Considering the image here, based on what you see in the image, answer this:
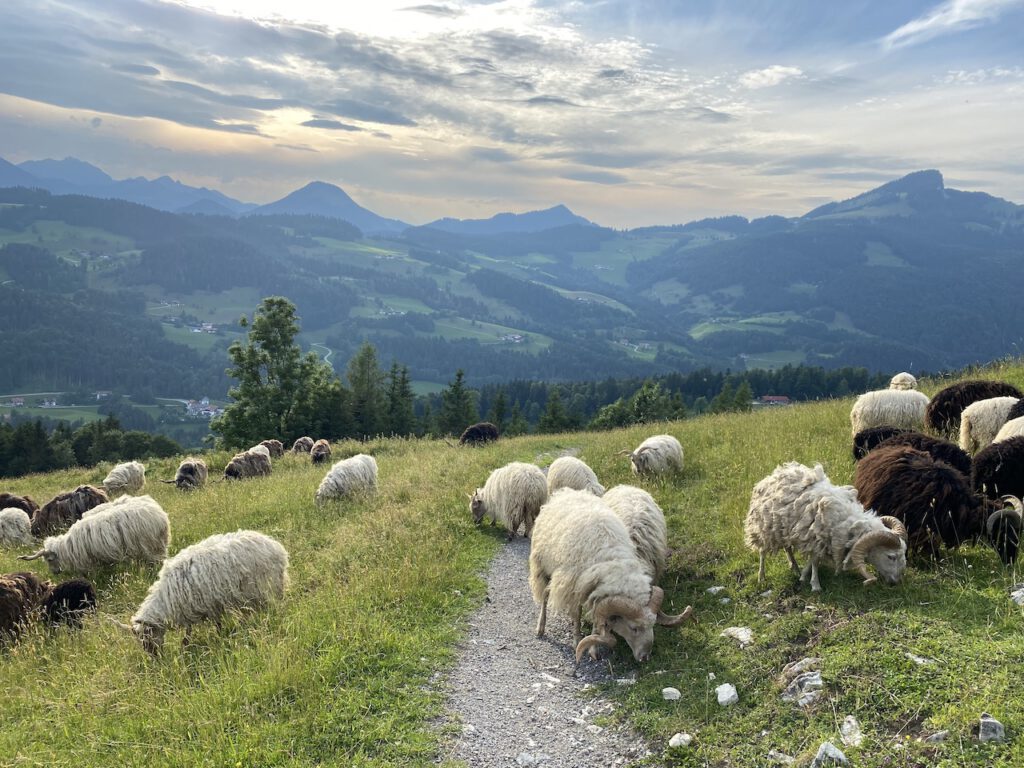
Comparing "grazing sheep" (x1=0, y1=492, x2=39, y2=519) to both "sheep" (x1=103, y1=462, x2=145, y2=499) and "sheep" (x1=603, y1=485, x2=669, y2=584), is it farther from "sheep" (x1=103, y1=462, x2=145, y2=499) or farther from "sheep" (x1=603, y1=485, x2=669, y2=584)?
"sheep" (x1=603, y1=485, x2=669, y2=584)

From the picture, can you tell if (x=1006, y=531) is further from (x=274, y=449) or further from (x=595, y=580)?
(x=274, y=449)

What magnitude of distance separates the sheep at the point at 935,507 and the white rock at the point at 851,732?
12.8 feet

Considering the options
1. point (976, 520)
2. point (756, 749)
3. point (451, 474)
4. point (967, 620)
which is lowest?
point (451, 474)

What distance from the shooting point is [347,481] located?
1734 centimetres

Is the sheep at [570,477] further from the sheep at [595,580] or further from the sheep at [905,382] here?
the sheep at [905,382]

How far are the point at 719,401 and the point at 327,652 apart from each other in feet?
262

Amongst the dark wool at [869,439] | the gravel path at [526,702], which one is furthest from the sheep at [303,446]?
the dark wool at [869,439]

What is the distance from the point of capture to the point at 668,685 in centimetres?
694

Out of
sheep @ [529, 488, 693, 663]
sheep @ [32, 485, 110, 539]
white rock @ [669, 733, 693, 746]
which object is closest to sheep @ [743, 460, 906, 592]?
sheep @ [529, 488, 693, 663]

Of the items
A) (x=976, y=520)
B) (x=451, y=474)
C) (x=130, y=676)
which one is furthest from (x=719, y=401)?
(x=130, y=676)

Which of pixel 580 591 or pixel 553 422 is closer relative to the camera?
pixel 580 591

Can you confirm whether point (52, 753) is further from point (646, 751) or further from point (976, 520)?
point (976, 520)

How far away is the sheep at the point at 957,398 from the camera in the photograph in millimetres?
13383

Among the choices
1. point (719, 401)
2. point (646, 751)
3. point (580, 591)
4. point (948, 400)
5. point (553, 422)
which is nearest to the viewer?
point (646, 751)
